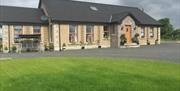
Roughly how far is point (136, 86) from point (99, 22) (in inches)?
1030

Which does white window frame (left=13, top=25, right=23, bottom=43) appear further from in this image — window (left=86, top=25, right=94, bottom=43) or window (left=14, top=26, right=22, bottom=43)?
window (left=86, top=25, right=94, bottom=43)

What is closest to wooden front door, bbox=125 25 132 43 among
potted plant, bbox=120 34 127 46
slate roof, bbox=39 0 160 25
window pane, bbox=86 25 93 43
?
potted plant, bbox=120 34 127 46

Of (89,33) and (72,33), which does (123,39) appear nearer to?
(89,33)

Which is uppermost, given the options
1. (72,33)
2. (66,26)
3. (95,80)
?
(66,26)

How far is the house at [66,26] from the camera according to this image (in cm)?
2947

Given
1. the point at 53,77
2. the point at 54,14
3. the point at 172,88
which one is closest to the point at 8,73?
the point at 53,77

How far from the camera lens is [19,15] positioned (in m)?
31.1

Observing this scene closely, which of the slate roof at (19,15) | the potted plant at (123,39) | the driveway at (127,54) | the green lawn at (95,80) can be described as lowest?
the green lawn at (95,80)

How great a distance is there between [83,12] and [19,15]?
7.61 meters

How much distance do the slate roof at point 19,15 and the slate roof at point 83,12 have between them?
140 cm

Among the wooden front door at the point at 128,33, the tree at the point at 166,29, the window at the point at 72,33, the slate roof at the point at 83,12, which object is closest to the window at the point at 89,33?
the slate roof at the point at 83,12

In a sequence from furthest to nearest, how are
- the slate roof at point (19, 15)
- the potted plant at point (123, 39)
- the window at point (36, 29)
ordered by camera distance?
the potted plant at point (123, 39) < the window at point (36, 29) < the slate roof at point (19, 15)

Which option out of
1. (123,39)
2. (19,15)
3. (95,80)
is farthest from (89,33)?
(95,80)

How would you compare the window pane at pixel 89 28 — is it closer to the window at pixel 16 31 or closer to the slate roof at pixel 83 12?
the slate roof at pixel 83 12
